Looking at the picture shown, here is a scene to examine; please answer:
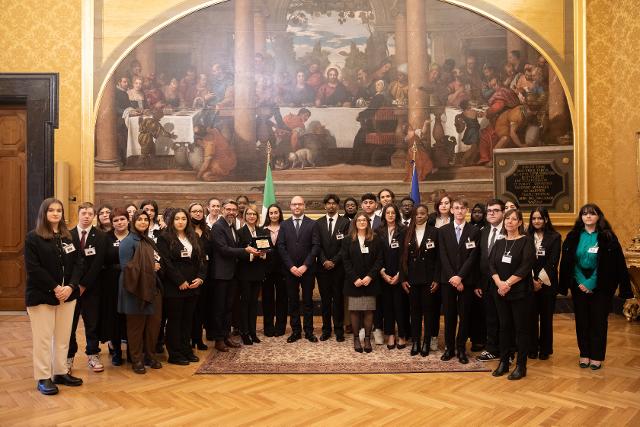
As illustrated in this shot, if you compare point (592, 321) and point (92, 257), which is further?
point (592, 321)

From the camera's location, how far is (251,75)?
972cm

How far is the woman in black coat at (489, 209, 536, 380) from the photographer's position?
17.8 ft

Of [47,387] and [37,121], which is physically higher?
[37,121]

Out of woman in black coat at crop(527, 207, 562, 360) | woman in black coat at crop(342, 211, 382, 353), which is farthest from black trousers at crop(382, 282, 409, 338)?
woman in black coat at crop(527, 207, 562, 360)

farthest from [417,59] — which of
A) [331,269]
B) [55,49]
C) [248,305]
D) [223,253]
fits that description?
[55,49]

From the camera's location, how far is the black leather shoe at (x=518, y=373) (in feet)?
17.8

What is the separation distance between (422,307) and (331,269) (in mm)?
1346

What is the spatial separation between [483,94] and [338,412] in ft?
22.7

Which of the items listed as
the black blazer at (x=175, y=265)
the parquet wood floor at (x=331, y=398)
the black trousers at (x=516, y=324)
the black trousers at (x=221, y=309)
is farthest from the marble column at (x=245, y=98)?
the black trousers at (x=516, y=324)

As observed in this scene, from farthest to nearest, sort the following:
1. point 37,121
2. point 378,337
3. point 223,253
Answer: point 37,121 < point 378,337 < point 223,253

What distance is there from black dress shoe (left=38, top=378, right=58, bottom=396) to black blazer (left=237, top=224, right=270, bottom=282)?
99.4 inches

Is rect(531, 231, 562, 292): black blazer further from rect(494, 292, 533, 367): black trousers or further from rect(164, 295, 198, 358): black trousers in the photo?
rect(164, 295, 198, 358): black trousers

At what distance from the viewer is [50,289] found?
16.4 feet

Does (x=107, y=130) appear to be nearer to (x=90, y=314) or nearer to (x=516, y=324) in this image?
(x=90, y=314)
